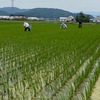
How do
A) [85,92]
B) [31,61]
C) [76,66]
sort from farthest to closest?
1. [31,61]
2. [76,66]
3. [85,92]

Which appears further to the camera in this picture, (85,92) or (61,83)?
(61,83)

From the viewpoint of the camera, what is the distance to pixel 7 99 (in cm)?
479

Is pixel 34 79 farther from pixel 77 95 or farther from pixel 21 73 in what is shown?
pixel 77 95

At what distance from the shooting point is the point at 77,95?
507 cm

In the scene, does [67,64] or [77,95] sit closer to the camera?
[77,95]

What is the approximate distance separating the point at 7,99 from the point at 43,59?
433 centimetres

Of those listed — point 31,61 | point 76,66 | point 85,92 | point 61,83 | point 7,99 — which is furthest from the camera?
point 31,61

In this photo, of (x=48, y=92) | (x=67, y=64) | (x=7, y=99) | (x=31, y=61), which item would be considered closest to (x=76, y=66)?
(x=67, y=64)

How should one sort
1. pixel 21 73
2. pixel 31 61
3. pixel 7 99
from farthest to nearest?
1. pixel 31 61
2. pixel 21 73
3. pixel 7 99

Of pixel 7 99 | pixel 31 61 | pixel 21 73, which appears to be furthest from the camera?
pixel 31 61

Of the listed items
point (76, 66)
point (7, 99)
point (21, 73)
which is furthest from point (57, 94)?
point (76, 66)

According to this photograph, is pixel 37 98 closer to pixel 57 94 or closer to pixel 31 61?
pixel 57 94

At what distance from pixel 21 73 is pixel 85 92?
85.9 inches

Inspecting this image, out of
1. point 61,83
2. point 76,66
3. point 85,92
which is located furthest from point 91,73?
point 85,92
